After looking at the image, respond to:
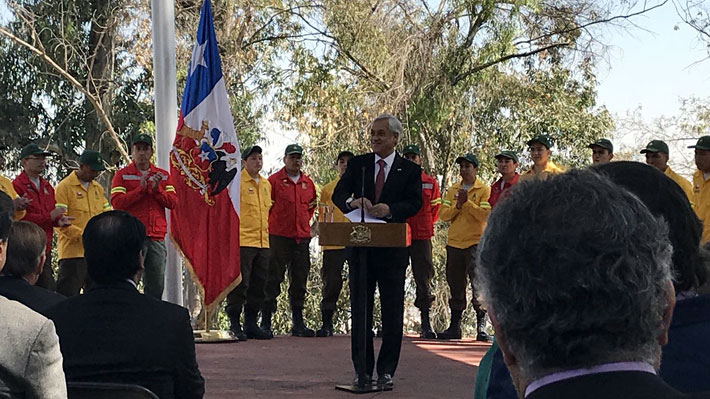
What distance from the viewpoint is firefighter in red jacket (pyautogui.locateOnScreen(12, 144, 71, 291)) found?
30.3ft

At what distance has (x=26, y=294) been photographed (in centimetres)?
396

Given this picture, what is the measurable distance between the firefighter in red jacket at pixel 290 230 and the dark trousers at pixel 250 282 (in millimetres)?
269

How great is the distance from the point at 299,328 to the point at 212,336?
1.56m

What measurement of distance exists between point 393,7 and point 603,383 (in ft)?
56.0

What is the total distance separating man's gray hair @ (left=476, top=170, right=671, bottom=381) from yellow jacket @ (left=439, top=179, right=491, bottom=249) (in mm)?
9460

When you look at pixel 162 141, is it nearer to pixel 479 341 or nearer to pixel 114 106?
pixel 479 341

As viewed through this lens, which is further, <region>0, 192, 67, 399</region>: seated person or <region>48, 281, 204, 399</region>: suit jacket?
<region>48, 281, 204, 399</region>: suit jacket

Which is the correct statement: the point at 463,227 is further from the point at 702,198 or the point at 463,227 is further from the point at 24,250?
the point at 24,250

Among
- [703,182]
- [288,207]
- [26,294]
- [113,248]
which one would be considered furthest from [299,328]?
[113,248]

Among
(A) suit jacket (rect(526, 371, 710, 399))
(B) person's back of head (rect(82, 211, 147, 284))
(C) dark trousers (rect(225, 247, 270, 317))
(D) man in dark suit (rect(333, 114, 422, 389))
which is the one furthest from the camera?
(C) dark trousers (rect(225, 247, 270, 317))

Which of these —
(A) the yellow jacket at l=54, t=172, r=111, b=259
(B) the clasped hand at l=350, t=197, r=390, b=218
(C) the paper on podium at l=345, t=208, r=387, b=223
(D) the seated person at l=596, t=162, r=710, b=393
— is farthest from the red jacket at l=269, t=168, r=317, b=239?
(D) the seated person at l=596, t=162, r=710, b=393

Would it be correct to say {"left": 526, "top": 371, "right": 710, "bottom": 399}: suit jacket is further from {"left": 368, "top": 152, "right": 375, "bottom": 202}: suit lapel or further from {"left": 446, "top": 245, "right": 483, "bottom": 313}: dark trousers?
{"left": 446, "top": 245, "right": 483, "bottom": 313}: dark trousers

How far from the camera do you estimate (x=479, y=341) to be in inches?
425

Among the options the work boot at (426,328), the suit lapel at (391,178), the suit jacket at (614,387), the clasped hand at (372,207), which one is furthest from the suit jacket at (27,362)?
the work boot at (426,328)
